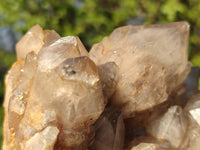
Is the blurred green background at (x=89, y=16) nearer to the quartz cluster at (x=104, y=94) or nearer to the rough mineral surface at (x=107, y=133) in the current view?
the quartz cluster at (x=104, y=94)

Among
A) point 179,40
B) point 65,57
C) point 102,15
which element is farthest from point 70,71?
point 102,15

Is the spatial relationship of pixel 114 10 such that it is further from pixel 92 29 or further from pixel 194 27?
pixel 194 27

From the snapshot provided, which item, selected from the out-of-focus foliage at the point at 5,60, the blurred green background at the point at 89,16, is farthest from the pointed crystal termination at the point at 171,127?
the out-of-focus foliage at the point at 5,60

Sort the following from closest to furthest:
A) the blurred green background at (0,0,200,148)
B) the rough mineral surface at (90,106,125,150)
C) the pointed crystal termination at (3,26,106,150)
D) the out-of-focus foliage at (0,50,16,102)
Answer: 1. the pointed crystal termination at (3,26,106,150)
2. the rough mineral surface at (90,106,125,150)
3. the blurred green background at (0,0,200,148)
4. the out-of-focus foliage at (0,50,16,102)

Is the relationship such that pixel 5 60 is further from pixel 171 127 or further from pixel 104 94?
pixel 171 127

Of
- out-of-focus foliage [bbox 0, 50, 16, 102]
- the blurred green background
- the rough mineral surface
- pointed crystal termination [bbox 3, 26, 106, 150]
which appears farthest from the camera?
out-of-focus foliage [bbox 0, 50, 16, 102]

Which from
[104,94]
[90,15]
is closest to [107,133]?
[104,94]

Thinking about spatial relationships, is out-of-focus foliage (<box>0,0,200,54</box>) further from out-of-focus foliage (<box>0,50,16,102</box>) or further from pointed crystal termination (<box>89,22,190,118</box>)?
pointed crystal termination (<box>89,22,190,118</box>)

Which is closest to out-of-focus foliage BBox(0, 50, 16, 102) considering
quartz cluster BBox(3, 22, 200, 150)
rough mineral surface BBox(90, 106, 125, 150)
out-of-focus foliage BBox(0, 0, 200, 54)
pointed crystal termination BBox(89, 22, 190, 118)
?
out-of-focus foliage BBox(0, 0, 200, 54)
